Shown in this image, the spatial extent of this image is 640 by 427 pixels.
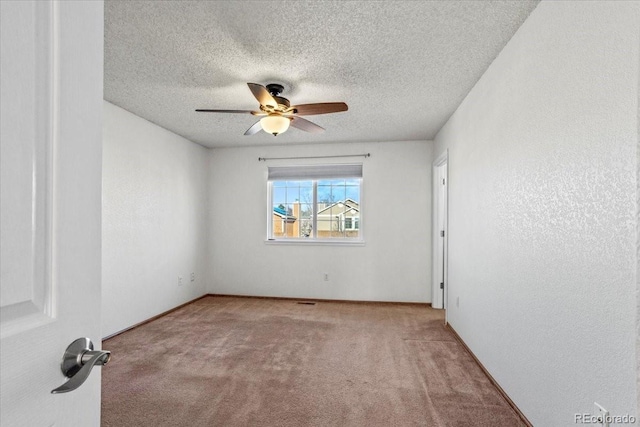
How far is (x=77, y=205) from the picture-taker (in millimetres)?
630

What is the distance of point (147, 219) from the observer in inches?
163

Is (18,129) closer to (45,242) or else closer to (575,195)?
(45,242)

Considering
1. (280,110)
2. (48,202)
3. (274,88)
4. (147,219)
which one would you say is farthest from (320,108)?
(147,219)

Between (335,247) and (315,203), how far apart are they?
78cm

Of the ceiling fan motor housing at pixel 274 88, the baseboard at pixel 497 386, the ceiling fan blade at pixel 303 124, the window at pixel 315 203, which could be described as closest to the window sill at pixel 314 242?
the window at pixel 315 203

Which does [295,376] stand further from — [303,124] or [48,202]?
[48,202]

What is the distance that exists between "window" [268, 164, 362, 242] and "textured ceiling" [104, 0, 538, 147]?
1.58 metres

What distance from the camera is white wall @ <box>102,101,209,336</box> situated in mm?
3539

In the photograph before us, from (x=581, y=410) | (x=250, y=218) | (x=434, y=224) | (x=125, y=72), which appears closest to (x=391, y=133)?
(x=434, y=224)

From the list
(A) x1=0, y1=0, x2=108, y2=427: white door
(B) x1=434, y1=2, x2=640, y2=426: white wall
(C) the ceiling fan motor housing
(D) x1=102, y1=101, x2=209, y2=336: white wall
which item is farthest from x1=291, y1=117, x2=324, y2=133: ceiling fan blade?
(A) x1=0, y1=0, x2=108, y2=427: white door

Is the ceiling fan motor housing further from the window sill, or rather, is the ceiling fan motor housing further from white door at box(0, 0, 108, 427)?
the window sill

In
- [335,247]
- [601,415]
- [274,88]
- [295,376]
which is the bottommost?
[295,376]

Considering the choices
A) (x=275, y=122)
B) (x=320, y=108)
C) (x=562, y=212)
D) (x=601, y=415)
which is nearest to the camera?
(x=601, y=415)

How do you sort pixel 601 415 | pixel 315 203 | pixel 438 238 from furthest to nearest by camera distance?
pixel 315 203 < pixel 438 238 < pixel 601 415
